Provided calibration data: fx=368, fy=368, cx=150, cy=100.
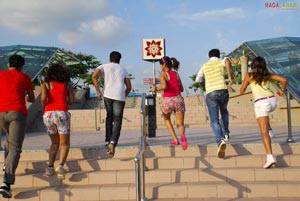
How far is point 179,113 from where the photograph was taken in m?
6.00

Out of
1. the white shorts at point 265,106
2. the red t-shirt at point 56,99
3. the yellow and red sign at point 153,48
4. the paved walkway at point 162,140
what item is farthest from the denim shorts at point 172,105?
the yellow and red sign at point 153,48

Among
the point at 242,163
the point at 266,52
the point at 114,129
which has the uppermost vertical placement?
the point at 266,52

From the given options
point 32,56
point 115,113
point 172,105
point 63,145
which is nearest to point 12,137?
point 63,145

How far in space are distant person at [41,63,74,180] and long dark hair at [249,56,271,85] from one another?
2.62m

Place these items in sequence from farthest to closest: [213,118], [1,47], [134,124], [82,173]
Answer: [134,124]
[1,47]
[213,118]
[82,173]

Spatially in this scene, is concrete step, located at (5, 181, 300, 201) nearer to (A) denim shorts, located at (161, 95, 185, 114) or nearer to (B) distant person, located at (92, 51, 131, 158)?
(B) distant person, located at (92, 51, 131, 158)

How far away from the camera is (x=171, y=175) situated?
5078 mm

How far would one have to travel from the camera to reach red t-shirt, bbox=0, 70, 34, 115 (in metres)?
4.62

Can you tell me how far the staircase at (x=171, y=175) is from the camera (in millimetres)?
4684

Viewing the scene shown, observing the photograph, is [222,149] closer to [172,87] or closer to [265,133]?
[265,133]

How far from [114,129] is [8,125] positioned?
157 centimetres

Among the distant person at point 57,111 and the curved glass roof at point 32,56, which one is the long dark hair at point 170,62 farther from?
the curved glass roof at point 32,56

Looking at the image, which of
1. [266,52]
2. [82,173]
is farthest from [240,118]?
[82,173]

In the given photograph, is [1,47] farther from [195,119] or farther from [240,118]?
[240,118]
